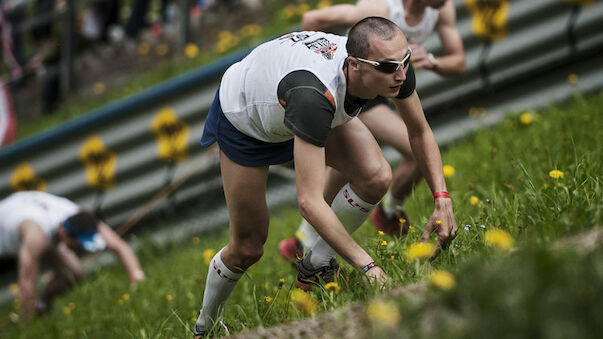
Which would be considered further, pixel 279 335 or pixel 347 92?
pixel 347 92

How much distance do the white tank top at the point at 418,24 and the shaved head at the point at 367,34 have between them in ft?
4.09

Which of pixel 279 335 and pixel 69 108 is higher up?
pixel 279 335

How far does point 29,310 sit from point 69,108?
2.83m

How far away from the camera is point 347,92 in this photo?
3018 mm

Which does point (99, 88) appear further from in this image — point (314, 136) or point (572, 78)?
point (314, 136)

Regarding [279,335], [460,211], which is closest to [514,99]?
[460,211]

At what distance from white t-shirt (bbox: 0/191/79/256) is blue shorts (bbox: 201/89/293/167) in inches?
135

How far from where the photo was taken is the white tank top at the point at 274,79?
2996 millimetres

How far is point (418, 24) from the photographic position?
A: 425 cm

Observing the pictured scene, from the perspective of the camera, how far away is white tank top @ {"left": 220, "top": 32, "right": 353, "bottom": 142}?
2996 mm

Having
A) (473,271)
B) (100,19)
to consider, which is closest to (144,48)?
(100,19)

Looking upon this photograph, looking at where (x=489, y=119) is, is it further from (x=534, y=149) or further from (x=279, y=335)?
(x=279, y=335)

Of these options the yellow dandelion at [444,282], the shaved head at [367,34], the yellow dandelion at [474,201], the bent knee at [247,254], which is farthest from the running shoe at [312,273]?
the yellow dandelion at [444,282]

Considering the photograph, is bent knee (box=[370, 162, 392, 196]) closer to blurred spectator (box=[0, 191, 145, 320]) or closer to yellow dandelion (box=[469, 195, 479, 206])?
yellow dandelion (box=[469, 195, 479, 206])
